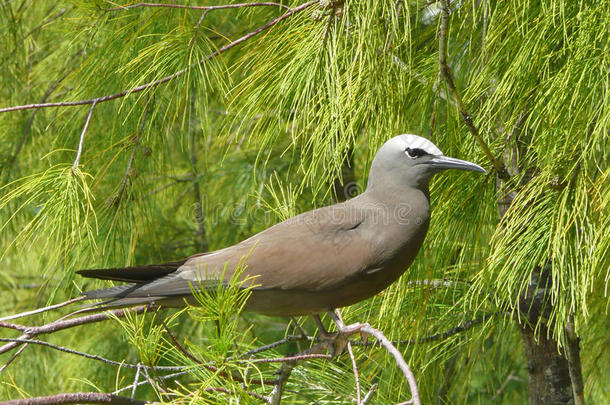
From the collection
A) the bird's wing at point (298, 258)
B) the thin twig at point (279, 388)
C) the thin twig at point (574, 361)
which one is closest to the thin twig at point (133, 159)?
the bird's wing at point (298, 258)

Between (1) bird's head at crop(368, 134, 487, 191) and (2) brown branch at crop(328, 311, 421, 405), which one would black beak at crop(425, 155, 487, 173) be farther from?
(2) brown branch at crop(328, 311, 421, 405)

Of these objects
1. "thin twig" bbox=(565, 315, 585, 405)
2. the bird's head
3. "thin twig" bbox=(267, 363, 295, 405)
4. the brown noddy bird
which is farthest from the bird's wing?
"thin twig" bbox=(565, 315, 585, 405)

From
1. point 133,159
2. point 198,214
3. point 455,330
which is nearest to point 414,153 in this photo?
point 455,330

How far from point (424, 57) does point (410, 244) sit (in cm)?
55

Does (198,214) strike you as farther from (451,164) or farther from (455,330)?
(451,164)

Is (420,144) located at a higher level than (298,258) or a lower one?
higher

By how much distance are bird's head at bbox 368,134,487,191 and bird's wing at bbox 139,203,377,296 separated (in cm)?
12

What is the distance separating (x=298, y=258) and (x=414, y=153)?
361 millimetres

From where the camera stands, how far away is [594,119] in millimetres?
1394

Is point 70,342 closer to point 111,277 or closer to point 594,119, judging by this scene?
point 111,277

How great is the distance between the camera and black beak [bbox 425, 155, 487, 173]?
150 centimetres

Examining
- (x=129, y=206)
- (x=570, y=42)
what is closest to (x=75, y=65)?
(x=129, y=206)

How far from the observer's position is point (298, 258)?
1555 mm

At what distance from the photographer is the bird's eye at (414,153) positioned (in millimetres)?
1564
